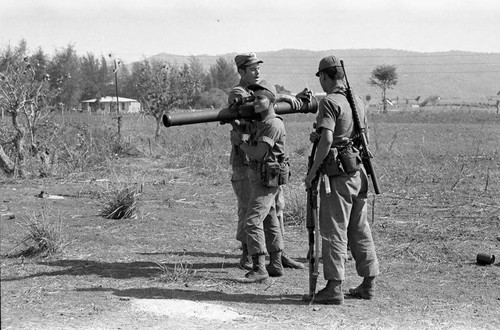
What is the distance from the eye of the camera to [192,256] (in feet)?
29.0

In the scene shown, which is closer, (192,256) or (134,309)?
(134,309)

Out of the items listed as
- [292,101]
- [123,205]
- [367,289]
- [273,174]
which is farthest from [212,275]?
[123,205]

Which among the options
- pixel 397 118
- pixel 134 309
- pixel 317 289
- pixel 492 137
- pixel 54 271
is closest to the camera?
pixel 134 309

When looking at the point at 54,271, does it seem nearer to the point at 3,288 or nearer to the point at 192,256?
the point at 3,288

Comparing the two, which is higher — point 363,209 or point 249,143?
point 249,143

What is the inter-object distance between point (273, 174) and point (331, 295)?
1304 millimetres

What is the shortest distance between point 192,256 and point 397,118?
3978 centimetres

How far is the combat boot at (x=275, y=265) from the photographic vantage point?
779 centimetres

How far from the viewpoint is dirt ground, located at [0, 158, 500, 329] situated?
6336mm

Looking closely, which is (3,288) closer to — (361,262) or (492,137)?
(361,262)

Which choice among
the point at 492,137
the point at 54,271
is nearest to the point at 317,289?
the point at 54,271

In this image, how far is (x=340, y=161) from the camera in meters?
6.66

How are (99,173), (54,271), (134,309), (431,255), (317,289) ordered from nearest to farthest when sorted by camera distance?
(134,309), (317,289), (54,271), (431,255), (99,173)

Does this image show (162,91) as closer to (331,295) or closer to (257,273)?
(257,273)
